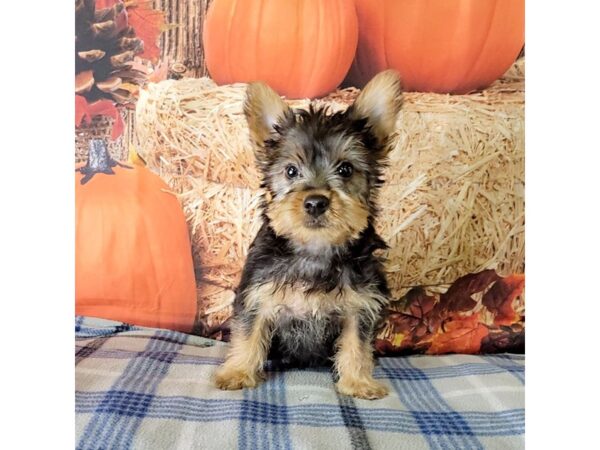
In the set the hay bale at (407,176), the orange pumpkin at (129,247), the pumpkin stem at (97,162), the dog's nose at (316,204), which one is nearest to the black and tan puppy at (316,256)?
the dog's nose at (316,204)

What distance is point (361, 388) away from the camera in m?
2.51

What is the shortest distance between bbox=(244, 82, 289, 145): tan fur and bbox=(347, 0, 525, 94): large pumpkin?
1.91ft

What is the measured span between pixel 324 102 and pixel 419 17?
67cm

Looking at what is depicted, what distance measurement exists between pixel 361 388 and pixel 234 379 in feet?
1.81

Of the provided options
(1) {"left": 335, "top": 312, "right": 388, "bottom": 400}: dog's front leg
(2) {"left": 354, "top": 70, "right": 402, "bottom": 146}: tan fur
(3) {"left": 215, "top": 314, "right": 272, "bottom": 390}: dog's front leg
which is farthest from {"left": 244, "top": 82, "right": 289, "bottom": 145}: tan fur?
(1) {"left": 335, "top": 312, "right": 388, "bottom": 400}: dog's front leg

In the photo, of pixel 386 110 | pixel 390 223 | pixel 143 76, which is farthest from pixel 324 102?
pixel 143 76

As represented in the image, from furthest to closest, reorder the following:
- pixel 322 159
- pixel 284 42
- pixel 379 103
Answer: pixel 284 42, pixel 379 103, pixel 322 159

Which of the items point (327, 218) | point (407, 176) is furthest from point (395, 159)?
point (327, 218)

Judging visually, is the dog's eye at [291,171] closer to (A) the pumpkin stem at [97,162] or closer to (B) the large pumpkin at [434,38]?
(B) the large pumpkin at [434,38]

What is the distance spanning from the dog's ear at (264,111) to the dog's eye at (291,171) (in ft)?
0.74

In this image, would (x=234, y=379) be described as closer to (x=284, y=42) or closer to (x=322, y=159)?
(x=322, y=159)

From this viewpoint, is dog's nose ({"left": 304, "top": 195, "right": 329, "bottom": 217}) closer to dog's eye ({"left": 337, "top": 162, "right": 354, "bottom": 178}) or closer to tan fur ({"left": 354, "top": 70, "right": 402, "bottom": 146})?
dog's eye ({"left": 337, "top": 162, "right": 354, "bottom": 178})

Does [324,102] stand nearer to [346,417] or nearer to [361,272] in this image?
[361,272]

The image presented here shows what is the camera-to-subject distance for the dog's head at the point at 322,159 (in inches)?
91.7
